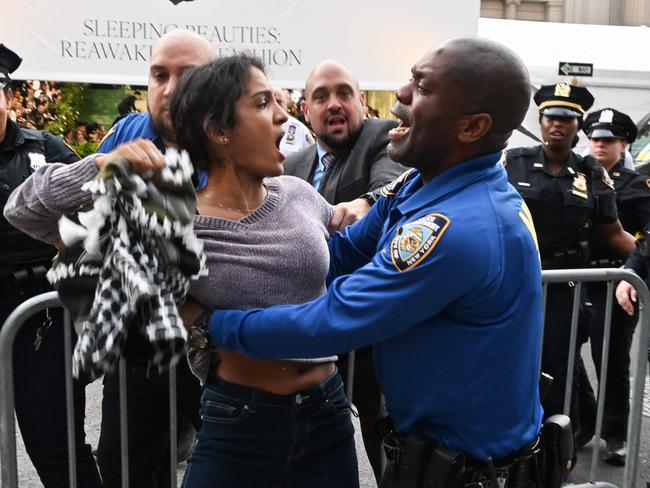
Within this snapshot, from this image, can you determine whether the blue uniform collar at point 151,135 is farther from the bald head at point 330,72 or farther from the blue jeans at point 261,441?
the bald head at point 330,72

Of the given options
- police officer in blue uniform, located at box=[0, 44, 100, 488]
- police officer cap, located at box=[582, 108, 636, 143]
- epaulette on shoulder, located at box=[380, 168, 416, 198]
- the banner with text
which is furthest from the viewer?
police officer cap, located at box=[582, 108, 636, 143]

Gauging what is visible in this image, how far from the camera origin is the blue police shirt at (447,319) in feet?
6.14

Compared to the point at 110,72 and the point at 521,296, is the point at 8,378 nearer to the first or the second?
the point at 521,296

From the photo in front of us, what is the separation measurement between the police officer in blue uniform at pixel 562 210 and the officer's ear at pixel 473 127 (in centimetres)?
279

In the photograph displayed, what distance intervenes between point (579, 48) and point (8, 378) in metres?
11.1

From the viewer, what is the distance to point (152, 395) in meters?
3.05

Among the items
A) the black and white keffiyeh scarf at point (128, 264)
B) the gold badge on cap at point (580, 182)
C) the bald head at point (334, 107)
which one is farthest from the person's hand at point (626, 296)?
the black and white keffiyeh scarf at point (128, 264)

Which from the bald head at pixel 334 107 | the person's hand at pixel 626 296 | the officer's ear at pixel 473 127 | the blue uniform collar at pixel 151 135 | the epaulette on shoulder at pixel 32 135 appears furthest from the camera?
the person's hand at pixel 626 296

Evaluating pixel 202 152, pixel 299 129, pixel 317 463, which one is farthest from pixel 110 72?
pixel 317 463

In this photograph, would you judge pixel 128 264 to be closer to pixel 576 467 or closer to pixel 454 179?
pixel 454 179

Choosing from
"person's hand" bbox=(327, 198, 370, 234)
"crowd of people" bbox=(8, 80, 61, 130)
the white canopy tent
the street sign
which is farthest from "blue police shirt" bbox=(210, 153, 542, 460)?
the street sign

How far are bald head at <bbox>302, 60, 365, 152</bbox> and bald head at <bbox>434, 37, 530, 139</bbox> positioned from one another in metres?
1.92

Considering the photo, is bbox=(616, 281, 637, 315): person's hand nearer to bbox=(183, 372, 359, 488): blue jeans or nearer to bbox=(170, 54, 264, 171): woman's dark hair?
bbox=(183, 372, 359, 488): blue jeans

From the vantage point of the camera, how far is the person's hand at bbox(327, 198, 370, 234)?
2471mm
